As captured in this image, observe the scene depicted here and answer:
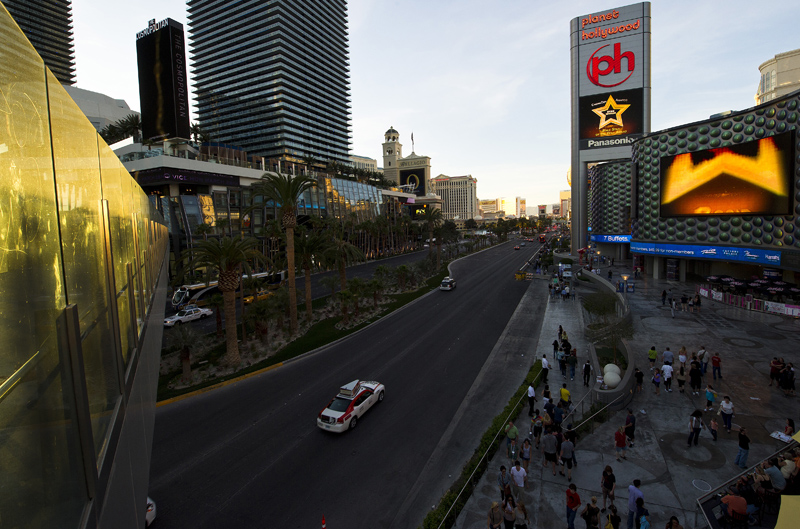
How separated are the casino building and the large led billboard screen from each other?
7 centimetres

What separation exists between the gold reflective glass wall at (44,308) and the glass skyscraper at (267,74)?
391 feet

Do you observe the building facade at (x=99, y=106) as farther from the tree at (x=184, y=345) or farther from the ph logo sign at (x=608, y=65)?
the ph logo sign at (x=608, y=65)

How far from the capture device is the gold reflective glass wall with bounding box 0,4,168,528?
1622 millimetres

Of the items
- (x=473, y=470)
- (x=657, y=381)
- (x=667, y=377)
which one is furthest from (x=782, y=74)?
(x=473, y=470)

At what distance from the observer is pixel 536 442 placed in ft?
43.7

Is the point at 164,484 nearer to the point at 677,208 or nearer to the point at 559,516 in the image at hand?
the point at 559,516

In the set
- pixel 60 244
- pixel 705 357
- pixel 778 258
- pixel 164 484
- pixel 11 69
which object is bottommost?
pixel 164 484

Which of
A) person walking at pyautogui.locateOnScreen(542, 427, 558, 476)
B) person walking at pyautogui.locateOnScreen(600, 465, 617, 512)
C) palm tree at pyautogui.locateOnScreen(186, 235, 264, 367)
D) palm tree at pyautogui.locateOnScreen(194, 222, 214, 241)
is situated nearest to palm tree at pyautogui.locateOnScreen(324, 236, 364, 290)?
palm tree at pyautogui.locateOnScreen(186, 235, 264, 367)

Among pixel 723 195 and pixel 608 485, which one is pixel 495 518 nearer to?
pixel 608 485

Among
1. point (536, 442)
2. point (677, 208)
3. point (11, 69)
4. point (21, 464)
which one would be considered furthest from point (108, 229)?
point (677, 208)

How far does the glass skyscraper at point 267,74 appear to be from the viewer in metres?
114

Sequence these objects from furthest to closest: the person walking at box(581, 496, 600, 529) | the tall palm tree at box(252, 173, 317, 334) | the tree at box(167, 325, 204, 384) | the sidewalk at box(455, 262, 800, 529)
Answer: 1. the tall palm tree at box(252, 173, 317, 334)
2. the tree at box(167, 325, 204, 384)
3. the sidewalk at box(455, 262, 800, 529)
4. the person walking at box(581, 496, 600, 529)

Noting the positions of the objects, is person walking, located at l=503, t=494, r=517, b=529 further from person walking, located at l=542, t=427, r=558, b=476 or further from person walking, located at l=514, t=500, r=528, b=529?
person walking, located at l=542, t=427, r=558, b=476

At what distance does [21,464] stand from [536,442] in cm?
1423
